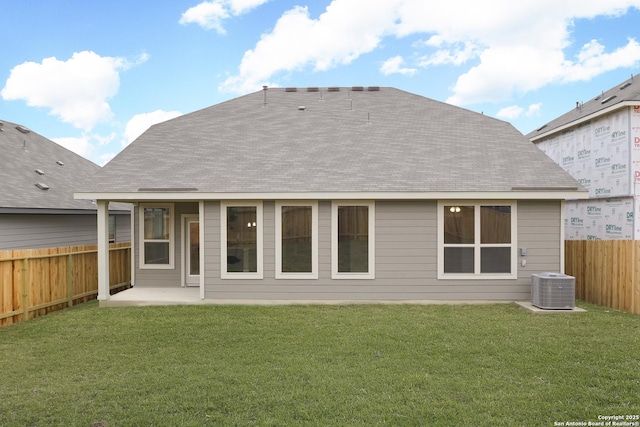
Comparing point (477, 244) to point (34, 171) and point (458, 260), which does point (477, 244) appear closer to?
point (458, 260)

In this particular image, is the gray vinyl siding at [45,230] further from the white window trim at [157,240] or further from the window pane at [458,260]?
the window pane at [458,260]

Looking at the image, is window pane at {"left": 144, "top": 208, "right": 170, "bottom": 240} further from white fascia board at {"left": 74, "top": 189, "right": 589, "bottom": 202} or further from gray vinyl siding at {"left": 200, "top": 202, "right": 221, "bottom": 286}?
gray vinyl siding at {"left": 200, "top": 202, "right": 221, "bottom": 286}

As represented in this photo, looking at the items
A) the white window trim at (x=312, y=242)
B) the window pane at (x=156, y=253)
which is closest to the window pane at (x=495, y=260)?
the white window trim at (x=312, y=242)

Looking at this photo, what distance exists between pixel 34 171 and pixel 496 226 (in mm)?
13880

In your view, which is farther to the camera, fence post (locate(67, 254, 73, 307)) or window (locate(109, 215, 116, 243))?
window (locate(109, 215, 116, 243))

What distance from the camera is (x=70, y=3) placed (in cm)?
1509

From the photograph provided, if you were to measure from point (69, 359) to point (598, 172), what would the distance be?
1513cm

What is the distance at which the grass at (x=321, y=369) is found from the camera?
3.92m

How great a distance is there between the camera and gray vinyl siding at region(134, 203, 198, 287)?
10.7 metres

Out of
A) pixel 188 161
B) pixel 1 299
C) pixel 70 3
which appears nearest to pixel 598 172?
pixel 188 161

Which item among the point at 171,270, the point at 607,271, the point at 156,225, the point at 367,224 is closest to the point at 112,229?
the point at 156,225

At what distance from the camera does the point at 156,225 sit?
10805mm

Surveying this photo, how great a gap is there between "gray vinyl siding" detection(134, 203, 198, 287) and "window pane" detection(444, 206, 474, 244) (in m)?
6.34

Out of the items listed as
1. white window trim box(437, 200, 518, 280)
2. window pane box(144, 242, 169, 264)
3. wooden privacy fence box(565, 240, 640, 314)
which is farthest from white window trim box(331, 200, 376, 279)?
wooden privacy fence box(565, 240, 640, 314)
